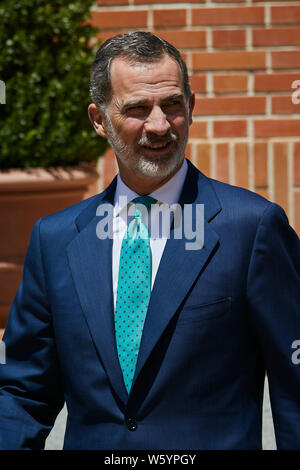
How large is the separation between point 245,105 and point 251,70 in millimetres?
224

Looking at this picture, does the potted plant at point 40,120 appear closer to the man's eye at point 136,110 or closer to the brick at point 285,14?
the brick at point 285,14

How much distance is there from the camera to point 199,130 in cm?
507

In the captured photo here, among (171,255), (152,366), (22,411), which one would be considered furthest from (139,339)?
(22,411)

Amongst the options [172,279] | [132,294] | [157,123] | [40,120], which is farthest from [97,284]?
[40,120]

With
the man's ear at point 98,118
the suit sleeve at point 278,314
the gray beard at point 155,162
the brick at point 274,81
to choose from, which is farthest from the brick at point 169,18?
the suit sleeve at point 278,314

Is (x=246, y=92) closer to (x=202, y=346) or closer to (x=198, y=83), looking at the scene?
(x=198, y=83)

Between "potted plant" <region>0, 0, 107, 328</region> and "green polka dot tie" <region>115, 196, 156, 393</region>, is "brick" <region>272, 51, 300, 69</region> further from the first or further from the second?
"green polka dot tie" <region>115, 196, 156, 393</region>

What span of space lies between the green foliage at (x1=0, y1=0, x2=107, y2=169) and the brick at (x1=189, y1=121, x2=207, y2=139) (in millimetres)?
597

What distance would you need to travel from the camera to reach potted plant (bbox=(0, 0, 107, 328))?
4.61 m

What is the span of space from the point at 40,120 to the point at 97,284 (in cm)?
254

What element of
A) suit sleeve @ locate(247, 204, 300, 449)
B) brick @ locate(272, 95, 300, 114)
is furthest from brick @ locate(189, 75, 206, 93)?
suit sleeve @ locate(247, 204, 300, 449)

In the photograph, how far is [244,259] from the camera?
214 centimetres
